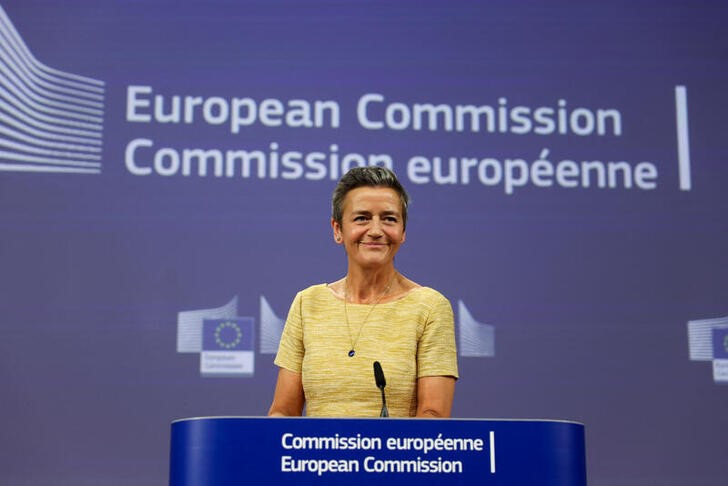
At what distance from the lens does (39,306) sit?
150 inches

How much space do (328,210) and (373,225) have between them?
1891 mm

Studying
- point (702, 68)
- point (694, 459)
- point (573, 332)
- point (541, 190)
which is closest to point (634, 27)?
point (702, 68)

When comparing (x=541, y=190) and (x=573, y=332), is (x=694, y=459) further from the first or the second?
(x=541, y=190)

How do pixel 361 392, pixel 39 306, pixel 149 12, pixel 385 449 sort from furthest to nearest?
pixel 149 12
pixel 39 306
pixel 361 392
pixel 385 449

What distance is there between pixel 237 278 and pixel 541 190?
1459 mm

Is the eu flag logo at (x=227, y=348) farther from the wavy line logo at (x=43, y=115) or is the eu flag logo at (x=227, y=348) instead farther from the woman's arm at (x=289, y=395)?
the woman's arm at (x=289, y=395)

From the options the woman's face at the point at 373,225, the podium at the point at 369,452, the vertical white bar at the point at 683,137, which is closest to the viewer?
the podium at the point at 369,452

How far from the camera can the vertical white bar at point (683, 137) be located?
419 cm

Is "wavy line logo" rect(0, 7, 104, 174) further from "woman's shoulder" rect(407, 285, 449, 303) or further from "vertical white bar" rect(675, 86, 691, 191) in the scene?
"vertical white bar" rect(675, 86, 691, 191)

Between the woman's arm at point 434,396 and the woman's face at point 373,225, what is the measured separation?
0.31 m

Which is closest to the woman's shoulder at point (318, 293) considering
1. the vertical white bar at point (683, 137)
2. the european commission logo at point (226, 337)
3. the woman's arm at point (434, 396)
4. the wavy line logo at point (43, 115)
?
the woman's arm at point (434, 396)

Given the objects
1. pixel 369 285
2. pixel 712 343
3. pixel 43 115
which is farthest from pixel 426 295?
pixel 43 115

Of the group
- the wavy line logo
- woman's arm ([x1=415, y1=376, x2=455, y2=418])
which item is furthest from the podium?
the wavy line logo

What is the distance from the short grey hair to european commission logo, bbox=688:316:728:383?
2.37 meters
